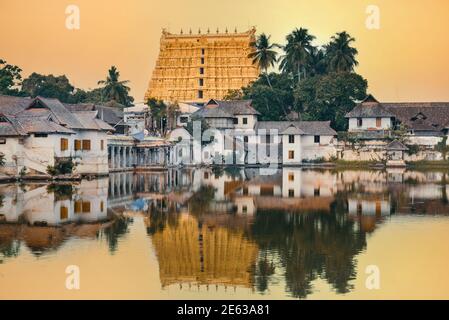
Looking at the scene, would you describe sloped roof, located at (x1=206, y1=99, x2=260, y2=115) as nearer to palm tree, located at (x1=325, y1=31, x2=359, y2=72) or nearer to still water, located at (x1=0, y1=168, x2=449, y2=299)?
palm tree, located at (x1=325, y1=31, x2=359, y2=72)

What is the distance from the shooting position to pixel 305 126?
66312 millimetres

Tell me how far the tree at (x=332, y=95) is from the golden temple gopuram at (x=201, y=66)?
19753 mm

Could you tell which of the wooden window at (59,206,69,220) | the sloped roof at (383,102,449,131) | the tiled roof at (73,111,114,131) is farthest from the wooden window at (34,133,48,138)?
the sloped roof at (383,102,449,131)

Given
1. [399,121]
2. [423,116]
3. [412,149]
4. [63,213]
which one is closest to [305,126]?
[399,121]

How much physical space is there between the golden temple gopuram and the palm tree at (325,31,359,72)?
1715 cm

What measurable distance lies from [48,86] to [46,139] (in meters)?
40.2

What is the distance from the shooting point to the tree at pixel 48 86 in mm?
77250

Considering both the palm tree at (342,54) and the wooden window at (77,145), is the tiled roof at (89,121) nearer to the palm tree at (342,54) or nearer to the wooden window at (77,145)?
the wooden window at (77,145)

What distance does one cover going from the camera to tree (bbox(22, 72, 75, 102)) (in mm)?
77250

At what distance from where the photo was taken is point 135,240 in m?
18.8

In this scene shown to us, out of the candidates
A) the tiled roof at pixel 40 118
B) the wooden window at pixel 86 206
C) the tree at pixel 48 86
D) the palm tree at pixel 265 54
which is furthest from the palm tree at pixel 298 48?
the wooden window at pixel 86 206
